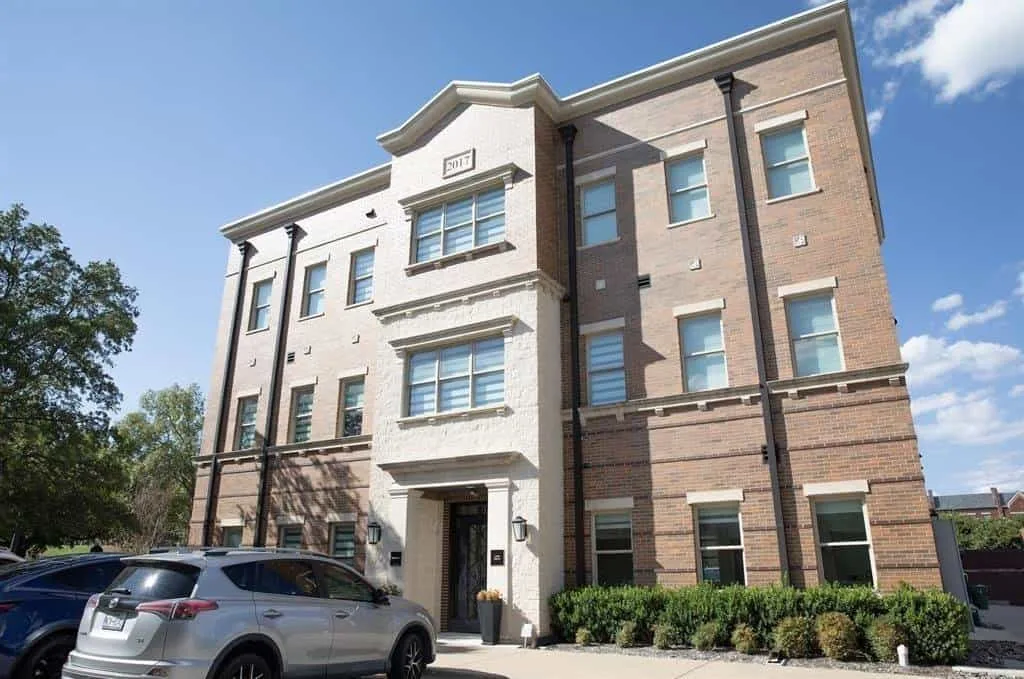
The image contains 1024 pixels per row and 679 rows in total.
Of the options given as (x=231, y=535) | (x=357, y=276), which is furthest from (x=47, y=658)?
(x=357, y=276)

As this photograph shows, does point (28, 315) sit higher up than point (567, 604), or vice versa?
point (28, 315)

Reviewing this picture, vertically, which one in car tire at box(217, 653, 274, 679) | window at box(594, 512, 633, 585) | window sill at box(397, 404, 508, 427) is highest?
window sill at box(397, 404, 508, 427)

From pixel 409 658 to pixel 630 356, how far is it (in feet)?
26.9

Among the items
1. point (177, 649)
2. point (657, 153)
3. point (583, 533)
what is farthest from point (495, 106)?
point (177, 649)

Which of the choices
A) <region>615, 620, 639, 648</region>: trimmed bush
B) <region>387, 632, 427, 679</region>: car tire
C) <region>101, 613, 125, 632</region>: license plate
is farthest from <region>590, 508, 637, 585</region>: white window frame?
<region>101, 613, 125, 632</region>: license plate

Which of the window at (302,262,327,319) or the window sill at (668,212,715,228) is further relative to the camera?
the window at (302,262,327,319)

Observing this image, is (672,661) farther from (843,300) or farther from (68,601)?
(68,601)

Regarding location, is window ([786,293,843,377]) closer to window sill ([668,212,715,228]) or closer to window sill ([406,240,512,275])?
window sill ([668,212,715,228])

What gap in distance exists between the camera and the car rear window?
686 centimetres

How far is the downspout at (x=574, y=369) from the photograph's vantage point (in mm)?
14250

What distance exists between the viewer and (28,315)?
22.1m

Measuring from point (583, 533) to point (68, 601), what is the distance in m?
9.04

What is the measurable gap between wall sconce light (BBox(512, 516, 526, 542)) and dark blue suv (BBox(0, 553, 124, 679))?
7206mm

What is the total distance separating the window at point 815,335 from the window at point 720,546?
313 centimetres
